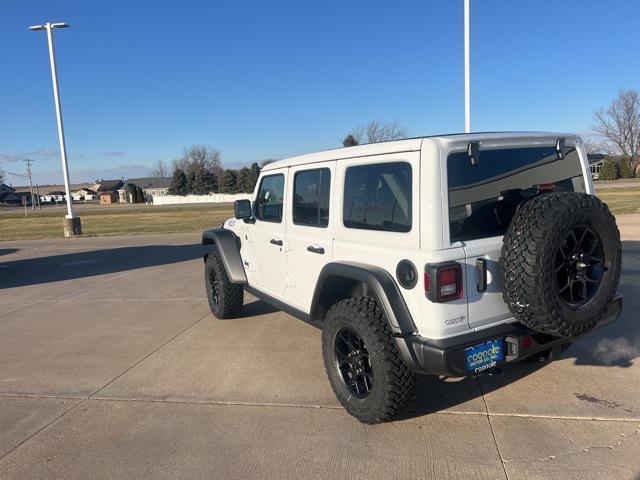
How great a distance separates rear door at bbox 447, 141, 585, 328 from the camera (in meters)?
2.91

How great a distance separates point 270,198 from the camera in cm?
485

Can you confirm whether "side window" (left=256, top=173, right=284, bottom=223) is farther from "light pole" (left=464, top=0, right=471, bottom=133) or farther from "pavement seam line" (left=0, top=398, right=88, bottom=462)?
"light pole" (left=464, top=0, right=471, bottom=133)

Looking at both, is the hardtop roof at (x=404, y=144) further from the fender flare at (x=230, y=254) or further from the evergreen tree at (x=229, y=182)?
the evergreen tree at (x=229, y=182)

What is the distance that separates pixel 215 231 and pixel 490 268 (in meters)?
3.74

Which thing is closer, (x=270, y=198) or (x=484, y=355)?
(x=484, y=355)

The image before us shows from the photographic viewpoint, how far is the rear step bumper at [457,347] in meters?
2.81

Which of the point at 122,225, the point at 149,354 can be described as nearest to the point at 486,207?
the point at 149,354

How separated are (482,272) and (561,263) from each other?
1.50 ft

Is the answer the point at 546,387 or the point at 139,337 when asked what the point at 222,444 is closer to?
the point at 546,387

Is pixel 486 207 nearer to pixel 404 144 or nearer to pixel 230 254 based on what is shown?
pixel 404 144

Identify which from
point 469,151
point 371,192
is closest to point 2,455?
point 371,192

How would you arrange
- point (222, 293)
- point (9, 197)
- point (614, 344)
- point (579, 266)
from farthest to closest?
point (9, 197) → point (222, 293) → point (614, 344) → point (579, 266)

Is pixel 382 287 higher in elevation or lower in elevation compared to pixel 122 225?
higher

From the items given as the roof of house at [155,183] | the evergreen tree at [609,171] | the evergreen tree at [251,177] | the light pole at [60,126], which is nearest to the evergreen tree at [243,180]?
the evergreen tree at [251,177]
